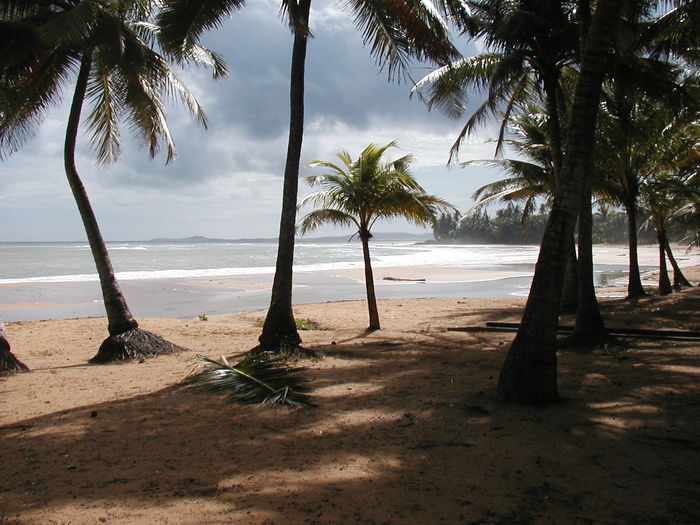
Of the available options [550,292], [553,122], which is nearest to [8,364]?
[550,292]

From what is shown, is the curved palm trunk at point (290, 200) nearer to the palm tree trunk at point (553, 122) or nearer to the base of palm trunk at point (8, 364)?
the base of palm trunk at point (8, 364)

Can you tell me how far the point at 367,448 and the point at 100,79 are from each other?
8.82 metres

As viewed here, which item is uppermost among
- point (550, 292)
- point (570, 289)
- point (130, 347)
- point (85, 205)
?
point (85, 205)

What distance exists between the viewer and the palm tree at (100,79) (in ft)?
25.9

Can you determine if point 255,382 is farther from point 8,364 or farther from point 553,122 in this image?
point 553,122

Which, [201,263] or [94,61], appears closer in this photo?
[94,61]

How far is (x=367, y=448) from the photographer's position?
411 cm

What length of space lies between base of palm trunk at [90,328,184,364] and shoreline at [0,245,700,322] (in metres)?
6.86

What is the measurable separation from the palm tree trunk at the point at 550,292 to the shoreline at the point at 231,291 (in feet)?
41.0

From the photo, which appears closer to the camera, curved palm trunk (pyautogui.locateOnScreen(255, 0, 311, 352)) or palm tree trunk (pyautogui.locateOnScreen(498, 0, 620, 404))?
palm tree trunk (pyautogui.locateOnScreen(498, 0, 620, 404))

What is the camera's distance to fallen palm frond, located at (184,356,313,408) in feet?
17.7

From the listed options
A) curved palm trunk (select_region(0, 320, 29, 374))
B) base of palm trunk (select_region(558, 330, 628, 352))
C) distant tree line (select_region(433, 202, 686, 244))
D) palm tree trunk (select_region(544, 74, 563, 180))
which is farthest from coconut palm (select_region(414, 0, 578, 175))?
distant tree line (select_region(433, 202, 686, 244))

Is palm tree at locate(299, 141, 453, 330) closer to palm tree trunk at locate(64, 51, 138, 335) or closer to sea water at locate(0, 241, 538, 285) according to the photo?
palm tree trunk at locate(64, 51, 138, 335)

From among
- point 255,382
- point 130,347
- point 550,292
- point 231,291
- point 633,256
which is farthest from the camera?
point 231,291
